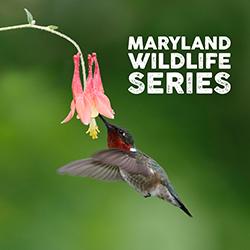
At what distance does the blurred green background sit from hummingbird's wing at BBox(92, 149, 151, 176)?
110 cm

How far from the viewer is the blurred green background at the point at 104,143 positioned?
3162 millimetres

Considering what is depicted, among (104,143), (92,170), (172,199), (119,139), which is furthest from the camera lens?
(104,143)

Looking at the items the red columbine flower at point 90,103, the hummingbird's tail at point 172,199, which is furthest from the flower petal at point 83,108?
the hummingbird's tail at point 172,199

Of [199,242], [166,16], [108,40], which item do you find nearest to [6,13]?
[108,40]

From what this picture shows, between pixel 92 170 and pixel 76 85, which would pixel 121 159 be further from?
pixel 76 85

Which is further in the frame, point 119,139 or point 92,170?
point 119,139

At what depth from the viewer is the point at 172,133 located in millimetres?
3223

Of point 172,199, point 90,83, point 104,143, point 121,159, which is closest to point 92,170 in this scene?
point 121,159

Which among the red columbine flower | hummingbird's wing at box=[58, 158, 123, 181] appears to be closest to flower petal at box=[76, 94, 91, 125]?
the red columbine flower

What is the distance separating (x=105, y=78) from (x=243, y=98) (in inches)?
26.0

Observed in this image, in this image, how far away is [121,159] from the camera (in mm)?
1935

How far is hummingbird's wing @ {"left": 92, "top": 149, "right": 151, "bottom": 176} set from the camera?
6.21 feet

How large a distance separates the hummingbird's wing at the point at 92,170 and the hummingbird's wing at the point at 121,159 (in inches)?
1.1

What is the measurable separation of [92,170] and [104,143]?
3.91 ft
